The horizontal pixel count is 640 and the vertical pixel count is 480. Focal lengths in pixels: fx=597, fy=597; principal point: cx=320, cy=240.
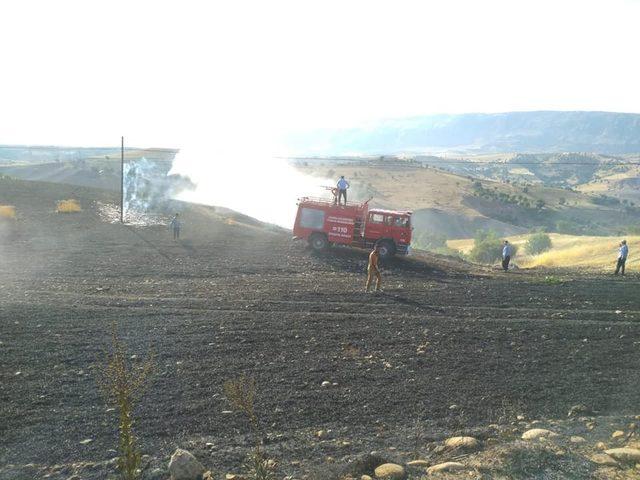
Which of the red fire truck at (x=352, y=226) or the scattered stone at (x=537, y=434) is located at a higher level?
the red fire truck at (x=352, y=226)

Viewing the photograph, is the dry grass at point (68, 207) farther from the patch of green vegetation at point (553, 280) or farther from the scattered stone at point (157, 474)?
the scattered stone at point (157, 474)

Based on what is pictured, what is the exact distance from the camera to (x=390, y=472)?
6.89 meters

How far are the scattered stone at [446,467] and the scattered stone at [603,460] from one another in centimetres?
165

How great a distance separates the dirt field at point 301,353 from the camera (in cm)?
803

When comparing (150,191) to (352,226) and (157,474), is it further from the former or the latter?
(157,474)

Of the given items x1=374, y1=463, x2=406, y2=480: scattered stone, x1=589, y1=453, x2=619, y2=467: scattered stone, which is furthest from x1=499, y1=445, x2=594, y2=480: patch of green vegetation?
x1=374, y1=463, x2=406, y2=480: scattered stone

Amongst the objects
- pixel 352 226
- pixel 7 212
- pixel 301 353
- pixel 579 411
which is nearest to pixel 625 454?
pixel 579 411

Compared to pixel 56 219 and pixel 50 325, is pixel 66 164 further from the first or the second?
pixel 50 325

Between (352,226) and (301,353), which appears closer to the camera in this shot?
(301,353)

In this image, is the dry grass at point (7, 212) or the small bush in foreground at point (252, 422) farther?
the dry grass at point (7, 212)

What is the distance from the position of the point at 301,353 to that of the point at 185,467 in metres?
4.86

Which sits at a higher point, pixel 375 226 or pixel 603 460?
pixel 375 226

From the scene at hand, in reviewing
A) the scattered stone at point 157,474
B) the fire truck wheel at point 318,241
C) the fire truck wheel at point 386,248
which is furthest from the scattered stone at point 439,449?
the fire truck wheel at point 318,241

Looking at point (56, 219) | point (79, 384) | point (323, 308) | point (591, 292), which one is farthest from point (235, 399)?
point (56, 219)
